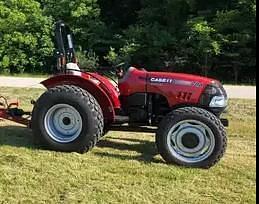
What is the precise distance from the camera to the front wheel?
5797 mm

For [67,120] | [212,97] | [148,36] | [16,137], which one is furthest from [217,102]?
[148,36]

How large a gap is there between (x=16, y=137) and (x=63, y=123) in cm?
100

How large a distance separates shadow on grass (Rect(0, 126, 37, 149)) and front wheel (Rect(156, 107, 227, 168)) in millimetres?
1639

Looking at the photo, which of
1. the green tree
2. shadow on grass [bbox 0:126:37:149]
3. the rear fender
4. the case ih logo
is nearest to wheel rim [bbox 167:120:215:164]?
the case ih logo

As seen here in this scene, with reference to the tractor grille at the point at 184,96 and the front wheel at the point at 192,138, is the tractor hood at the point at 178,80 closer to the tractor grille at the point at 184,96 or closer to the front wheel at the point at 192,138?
the tractor grille at the point at 184,96

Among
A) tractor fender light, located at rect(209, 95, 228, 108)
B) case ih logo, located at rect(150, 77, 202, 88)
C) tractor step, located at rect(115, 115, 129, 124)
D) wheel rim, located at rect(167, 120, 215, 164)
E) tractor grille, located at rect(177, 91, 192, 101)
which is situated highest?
case ih logo, located at rect(150, 77, 202, 88)

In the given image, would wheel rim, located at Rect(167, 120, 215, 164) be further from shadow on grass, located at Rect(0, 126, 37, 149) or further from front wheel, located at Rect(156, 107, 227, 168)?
shadow on grass, located at Rect(0, 126, 37, 149)

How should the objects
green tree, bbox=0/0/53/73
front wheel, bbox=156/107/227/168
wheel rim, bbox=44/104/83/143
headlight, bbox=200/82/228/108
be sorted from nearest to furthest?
front wheel, bbox=156/107/227/168 → headlight, bbox=200/82/228/108 → wheel rim, bbox=44/104/83/143 → green tree, bbox=0/0/53/73

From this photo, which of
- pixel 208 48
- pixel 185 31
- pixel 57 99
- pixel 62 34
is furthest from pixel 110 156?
pixel 185 31

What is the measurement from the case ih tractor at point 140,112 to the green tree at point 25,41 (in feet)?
51.4

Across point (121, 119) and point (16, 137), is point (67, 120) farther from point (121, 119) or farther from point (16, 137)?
point (16, 137)

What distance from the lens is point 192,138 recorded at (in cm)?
590

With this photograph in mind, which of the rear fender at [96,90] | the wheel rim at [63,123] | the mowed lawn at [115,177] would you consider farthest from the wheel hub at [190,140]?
the wheel rim at [63,123]

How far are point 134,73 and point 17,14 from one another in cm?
1706
